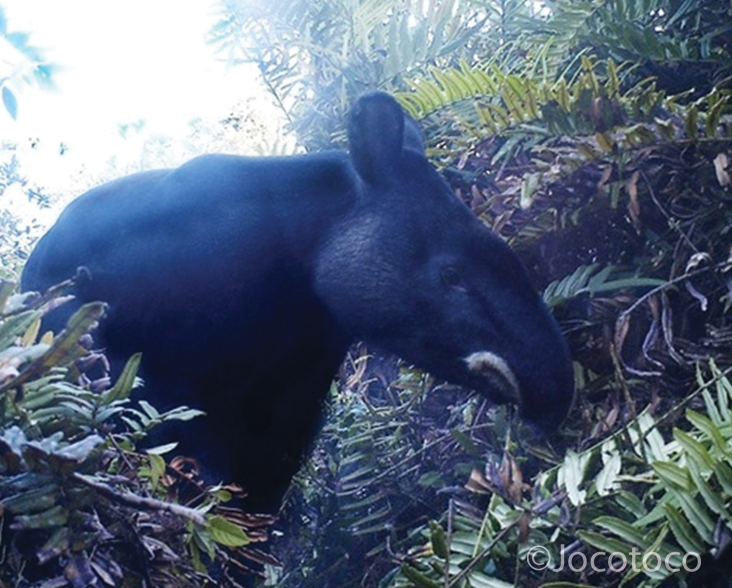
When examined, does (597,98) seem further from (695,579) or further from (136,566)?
(136,566)

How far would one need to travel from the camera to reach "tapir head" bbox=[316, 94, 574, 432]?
153 cm

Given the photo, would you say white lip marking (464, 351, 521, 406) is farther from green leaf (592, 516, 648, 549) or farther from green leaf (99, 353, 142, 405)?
green leaf (99, 353, 142, 405)

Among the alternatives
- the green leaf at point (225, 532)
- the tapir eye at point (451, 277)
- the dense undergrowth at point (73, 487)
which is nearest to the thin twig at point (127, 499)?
the dense undergrowth at point (73, 487)

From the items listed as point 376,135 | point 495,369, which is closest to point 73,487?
point 495,369

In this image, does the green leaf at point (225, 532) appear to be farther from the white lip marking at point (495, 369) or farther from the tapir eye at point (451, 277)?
the tapir eye at point (451, 277)

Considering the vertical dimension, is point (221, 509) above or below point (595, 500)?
above

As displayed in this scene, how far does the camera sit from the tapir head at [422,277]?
5.01ft

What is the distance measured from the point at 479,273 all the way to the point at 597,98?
38 cm

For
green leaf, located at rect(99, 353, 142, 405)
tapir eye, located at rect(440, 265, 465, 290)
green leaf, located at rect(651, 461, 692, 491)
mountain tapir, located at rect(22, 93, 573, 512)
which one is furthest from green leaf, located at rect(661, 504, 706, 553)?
tapir eye, located at rect(440, 265, 465, 290)

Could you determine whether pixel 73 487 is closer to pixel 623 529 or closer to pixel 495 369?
pixel 623 529

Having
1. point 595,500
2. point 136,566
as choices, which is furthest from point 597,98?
point 136,566

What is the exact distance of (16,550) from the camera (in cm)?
67

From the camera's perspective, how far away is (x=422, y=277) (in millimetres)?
1742

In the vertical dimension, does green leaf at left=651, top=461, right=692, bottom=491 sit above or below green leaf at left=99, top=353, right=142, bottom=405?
below
